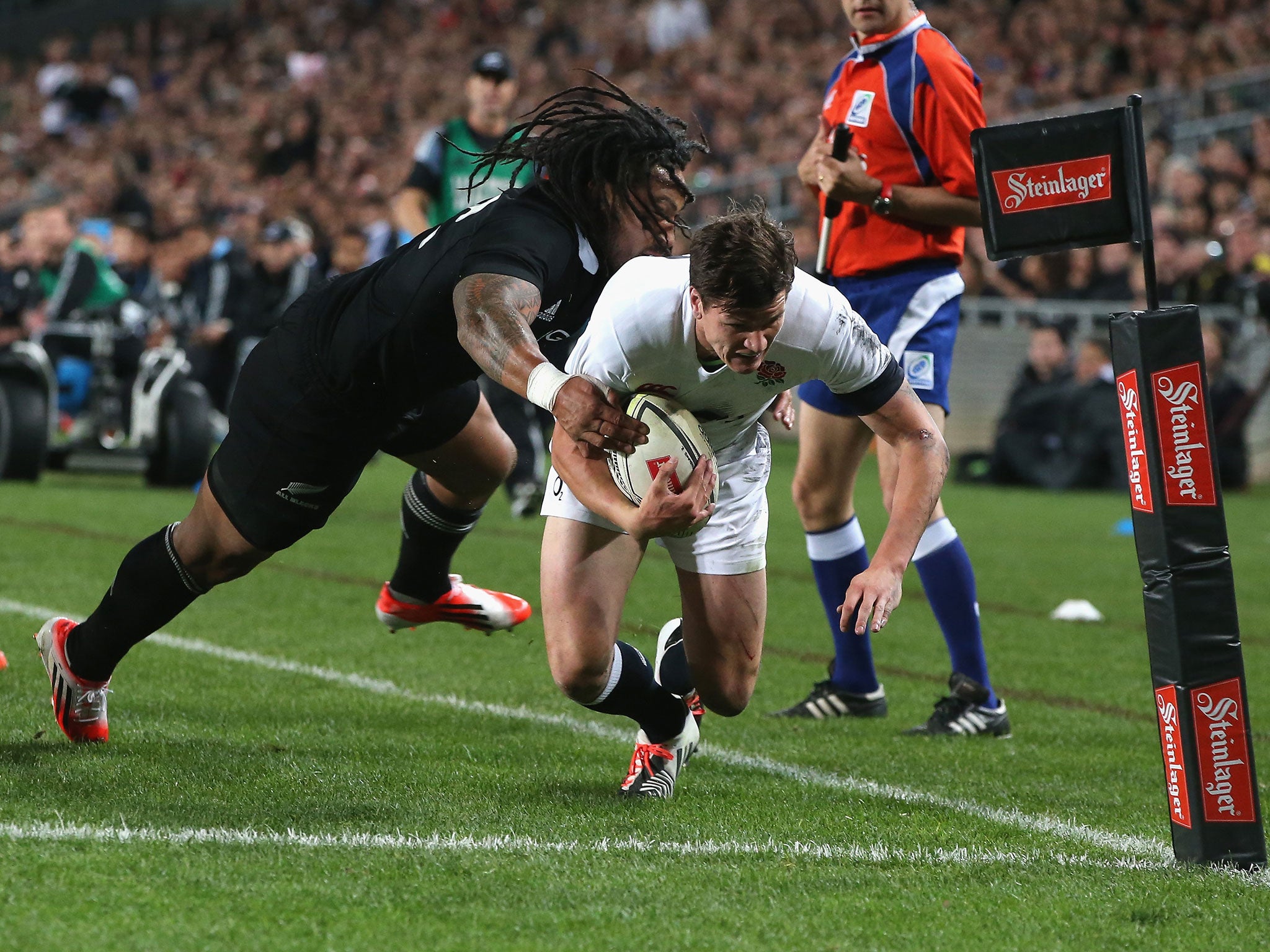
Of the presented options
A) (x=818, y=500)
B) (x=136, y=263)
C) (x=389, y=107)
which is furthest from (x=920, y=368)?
(x=389, y=107)

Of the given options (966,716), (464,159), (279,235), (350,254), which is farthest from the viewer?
(350,254)

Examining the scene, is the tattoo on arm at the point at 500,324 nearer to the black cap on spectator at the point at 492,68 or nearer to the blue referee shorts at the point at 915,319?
the blue referee shorts at the point at 915,319

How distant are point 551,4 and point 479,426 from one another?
22514 millimetres

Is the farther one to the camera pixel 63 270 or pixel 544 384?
→ pixel 63 270

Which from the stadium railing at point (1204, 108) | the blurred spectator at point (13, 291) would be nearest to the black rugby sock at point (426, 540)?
the blurred spectator at point (13, 291)

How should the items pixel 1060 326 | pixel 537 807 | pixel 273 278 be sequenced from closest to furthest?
1. pixel 537 807
2. pixel 273 278
3. pixel 1060 326

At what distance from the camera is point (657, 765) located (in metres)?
4.22

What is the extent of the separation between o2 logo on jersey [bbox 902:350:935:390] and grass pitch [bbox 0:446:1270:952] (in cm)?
113

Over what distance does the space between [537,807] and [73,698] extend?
1.40m

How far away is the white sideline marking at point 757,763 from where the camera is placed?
12.8 ft

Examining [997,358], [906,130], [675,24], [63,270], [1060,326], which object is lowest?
[997,358]

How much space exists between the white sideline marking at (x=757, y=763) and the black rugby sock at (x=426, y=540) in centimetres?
38

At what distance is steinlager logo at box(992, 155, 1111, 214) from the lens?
11.6ft

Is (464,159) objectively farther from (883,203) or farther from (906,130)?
(883,203)
